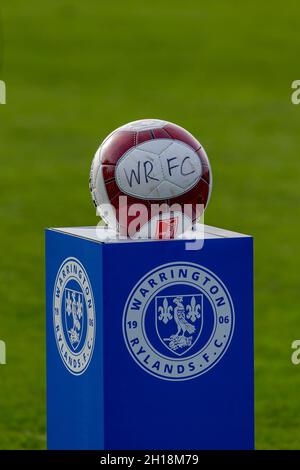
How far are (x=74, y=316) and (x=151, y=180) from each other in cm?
96

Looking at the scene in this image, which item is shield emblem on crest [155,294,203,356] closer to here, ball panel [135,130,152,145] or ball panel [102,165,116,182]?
ball panel [102,165,116,182]

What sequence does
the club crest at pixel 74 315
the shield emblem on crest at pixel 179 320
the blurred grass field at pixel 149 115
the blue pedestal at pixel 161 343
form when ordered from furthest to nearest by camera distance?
the blurred grass field at pixel 149 115 → the club crest at pixel 74 315 → the shield emblem on crest at pixel 179 320 → the blue pedestal at pixel 161 343

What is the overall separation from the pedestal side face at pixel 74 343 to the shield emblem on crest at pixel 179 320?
0.36 meters

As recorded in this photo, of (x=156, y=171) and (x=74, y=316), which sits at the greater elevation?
(x=156, y=171)

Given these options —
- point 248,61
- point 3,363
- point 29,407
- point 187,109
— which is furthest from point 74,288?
point 248,61

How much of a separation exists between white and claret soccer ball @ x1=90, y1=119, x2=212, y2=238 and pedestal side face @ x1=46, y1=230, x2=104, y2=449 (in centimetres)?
29

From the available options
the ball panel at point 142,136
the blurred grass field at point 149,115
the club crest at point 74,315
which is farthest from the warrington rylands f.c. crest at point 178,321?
the blurred grass field at point 149,115

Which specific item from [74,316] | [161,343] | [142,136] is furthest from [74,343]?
[142,136]

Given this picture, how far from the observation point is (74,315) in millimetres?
6477

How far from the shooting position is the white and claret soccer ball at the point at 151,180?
6.16 m

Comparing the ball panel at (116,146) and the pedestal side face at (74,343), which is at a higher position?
the ball panel at (116,146)

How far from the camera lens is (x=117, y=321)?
6.06 metres

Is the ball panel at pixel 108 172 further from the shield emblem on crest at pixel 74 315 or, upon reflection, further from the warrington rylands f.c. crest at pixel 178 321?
the shield emblem on crest at pixel 74 315

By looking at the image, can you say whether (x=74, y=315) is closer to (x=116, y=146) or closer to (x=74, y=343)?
(x=74, y=343)
